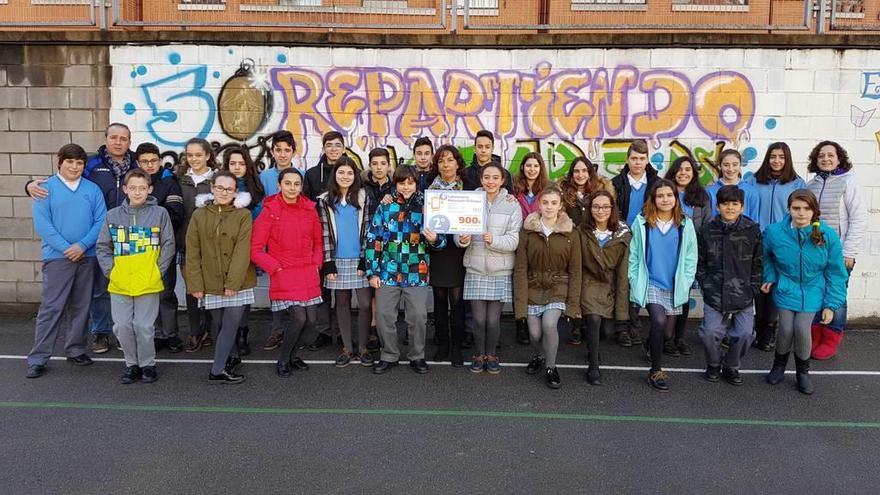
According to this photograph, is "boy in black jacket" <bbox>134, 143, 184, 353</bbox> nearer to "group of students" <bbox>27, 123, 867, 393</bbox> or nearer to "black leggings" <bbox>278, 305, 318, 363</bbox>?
"group of students" <bbox>27, 123, 867, 393</bbox>

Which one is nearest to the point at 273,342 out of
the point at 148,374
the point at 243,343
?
the point at 243,343

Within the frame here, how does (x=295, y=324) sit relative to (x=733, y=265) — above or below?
below

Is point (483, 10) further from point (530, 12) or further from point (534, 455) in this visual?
point (534, 455)

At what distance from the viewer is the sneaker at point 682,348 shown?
6.13 metres

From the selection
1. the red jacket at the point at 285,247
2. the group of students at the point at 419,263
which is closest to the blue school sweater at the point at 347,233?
the group of students at the point at 419,263

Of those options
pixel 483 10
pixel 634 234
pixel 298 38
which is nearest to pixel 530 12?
pixel 483 10

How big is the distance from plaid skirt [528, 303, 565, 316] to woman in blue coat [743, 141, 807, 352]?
2.40 meters

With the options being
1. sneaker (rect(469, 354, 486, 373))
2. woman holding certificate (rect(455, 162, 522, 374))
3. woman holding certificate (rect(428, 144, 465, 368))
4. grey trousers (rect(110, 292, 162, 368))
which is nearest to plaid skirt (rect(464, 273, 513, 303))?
woman holding certificate (rect(455, 162, 522, 374))

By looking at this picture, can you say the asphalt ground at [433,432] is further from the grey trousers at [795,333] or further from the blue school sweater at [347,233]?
the blue school sweater at [347,233]

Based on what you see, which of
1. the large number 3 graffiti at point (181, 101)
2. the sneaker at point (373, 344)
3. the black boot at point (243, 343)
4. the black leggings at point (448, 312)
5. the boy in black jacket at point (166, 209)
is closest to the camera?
the black leggings at point (448, 312)

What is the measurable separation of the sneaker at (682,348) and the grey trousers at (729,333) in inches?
28.3

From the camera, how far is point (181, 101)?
25.0 feet

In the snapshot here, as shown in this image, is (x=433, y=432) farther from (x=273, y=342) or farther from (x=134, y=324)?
(x=134, y=324)

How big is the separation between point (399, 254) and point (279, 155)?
1741mm
